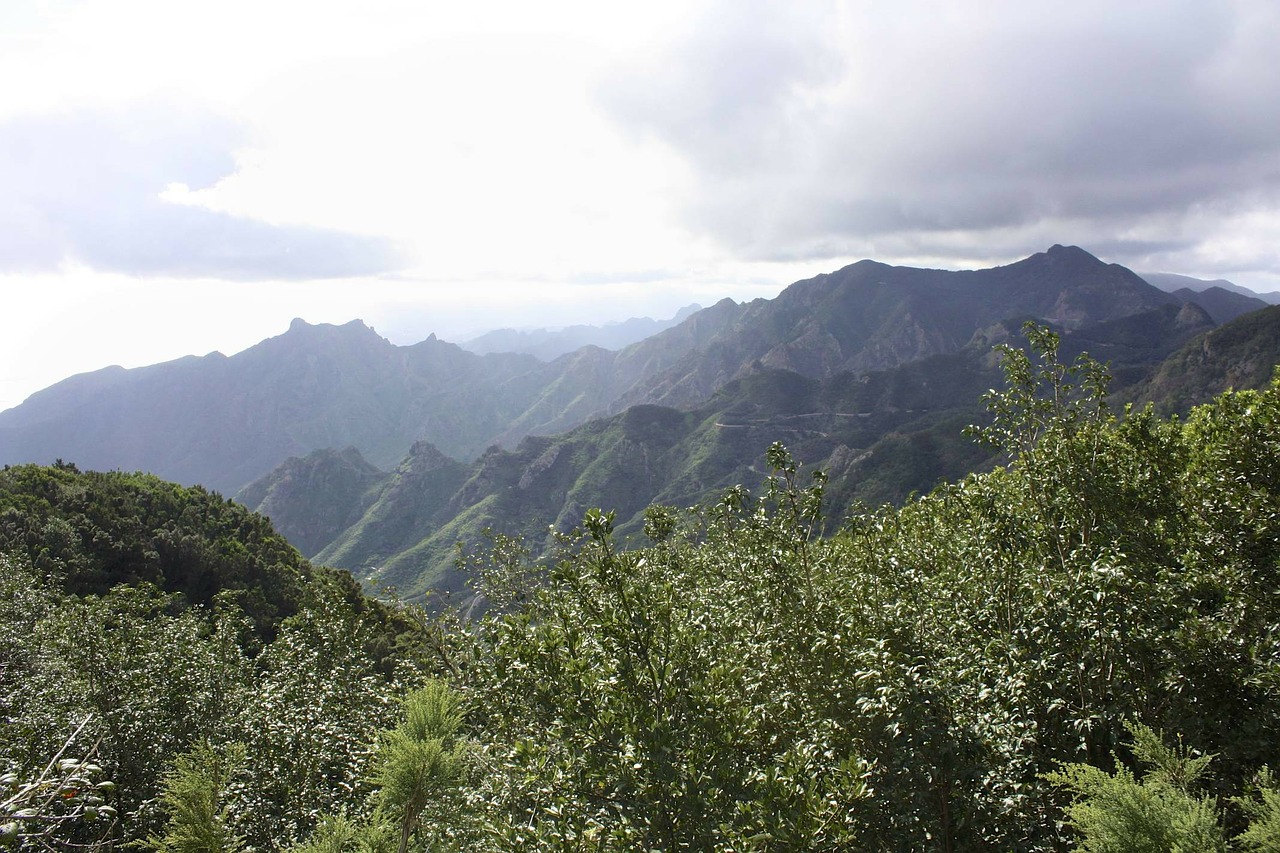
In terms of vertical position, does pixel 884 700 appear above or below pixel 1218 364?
below

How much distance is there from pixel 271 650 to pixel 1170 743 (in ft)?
82.5

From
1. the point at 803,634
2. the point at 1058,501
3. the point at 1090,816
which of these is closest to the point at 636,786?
the point at 803,634

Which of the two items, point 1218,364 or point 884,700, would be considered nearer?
point 884,700

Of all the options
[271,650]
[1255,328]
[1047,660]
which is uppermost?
[1255,328]

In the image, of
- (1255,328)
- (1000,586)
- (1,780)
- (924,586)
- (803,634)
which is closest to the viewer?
(1,780)

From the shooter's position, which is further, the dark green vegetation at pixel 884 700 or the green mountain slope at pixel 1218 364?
the green mountain slope at pixel 1218 364

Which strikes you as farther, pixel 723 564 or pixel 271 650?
pixel 271 650

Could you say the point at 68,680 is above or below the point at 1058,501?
below

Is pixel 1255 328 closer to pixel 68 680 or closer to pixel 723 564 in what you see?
pixel 723 564

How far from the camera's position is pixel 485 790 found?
1085cm

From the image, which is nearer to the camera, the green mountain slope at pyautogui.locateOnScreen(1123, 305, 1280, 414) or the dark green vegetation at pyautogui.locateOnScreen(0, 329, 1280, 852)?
the dark green vegetation at pyautogui.locateOnScreen(0, 329, 1280, 852)

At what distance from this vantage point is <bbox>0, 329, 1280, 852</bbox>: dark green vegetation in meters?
6.80

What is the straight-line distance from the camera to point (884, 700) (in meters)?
7.43

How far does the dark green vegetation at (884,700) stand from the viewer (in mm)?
6801
